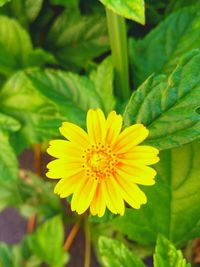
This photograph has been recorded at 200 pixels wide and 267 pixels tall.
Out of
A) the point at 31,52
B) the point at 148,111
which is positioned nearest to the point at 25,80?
the point at 31,52

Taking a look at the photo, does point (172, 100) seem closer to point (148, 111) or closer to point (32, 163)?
point (148, 111)

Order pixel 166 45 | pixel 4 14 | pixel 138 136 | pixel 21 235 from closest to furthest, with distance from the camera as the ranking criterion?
pixel 138 136 < pixel 166 45 < pixel 4 14 < pixel 21 235

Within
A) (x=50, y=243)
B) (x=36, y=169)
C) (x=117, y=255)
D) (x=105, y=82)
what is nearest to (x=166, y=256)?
(x=117, y=255)

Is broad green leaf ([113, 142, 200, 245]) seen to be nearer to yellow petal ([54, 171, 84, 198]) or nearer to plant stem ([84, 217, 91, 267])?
yellow petal ([54, 171, 84, 198])

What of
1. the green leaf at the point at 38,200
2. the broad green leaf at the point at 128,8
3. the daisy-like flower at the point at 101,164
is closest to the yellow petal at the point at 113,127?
the daisy-like flower at the point at 101,164

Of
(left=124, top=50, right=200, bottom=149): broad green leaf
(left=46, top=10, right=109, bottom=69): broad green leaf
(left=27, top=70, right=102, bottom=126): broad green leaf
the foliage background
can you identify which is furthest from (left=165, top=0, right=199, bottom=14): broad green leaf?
(left=124, top=50, right=200, bottom=149): broad green leaf

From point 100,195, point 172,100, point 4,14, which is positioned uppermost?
point 4,14

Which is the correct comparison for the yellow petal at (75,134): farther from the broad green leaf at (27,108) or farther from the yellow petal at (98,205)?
the broad green leaf at (27,108)
